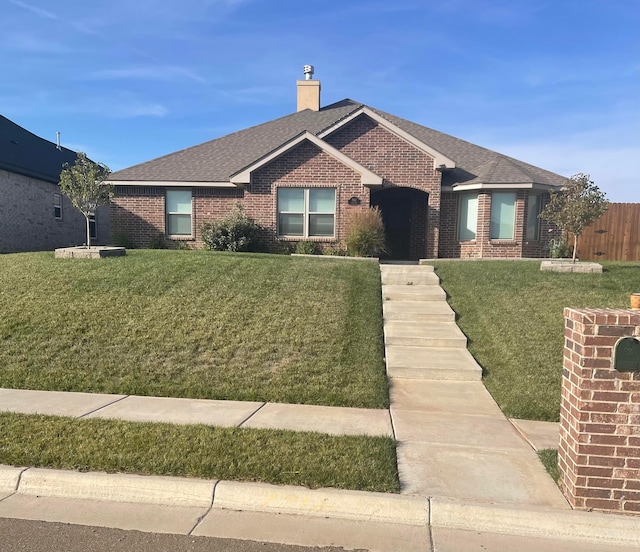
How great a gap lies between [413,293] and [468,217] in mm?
7013

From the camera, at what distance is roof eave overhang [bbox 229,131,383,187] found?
14.6 meters

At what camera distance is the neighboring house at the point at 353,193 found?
1493 cm

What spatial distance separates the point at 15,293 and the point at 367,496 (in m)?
8.02

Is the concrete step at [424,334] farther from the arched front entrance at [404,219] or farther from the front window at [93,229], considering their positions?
the front window at [93,229]

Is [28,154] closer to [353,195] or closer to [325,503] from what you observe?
[353,195]

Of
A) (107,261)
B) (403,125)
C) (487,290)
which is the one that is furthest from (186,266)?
(403,125)

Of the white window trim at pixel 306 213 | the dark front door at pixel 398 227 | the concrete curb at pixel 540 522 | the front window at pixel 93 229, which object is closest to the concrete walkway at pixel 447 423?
the concrete curb at pixel 540 522

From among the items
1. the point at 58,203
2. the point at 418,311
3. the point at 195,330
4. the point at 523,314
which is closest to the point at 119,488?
the point at 195,330

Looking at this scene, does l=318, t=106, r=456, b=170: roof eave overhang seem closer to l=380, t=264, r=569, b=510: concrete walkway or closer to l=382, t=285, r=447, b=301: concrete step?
l=382, t=285, r=447, b=301: concrete step

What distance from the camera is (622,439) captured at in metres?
3.29

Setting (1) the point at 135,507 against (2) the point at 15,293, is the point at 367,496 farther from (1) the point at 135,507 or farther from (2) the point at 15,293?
(2) the point at 15,293

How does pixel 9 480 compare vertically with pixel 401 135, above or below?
below

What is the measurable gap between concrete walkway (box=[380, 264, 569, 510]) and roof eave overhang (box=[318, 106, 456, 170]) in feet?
23.3

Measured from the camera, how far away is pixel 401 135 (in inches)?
612
